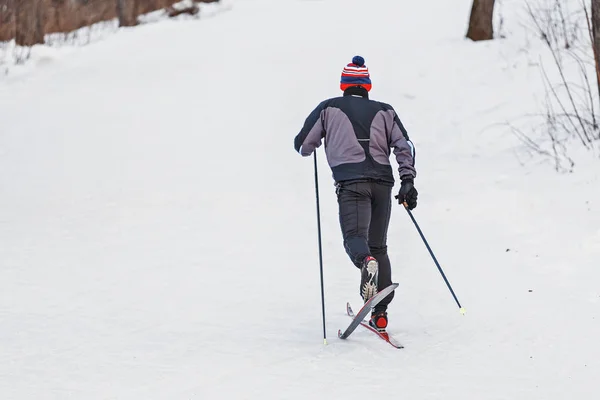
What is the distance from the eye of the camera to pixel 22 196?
10797mm

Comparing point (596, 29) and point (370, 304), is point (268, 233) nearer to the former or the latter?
point (370, 304)

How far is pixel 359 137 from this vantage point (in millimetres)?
5738

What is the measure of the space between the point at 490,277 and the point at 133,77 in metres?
11.2

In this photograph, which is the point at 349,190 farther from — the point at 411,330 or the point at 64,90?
the point at 64,90

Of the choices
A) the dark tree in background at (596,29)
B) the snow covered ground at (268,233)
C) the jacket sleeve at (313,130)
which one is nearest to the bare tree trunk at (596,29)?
the dark tree in background at (596,29)

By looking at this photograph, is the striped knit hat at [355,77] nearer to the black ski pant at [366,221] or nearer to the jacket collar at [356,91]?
the jacket collar at [356,91]

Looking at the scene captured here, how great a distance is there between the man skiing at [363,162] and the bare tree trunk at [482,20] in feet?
33.2

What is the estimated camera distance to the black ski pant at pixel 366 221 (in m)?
5.67

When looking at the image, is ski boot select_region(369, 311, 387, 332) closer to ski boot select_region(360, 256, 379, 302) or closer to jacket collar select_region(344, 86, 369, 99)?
ski boot select_region(360, 256, 379, 302)

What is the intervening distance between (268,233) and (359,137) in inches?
145

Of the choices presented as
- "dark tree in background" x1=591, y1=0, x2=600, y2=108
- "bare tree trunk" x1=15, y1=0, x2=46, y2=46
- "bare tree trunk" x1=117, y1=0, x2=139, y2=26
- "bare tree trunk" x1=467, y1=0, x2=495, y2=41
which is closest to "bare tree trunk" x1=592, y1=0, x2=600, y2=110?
"dark tree in background" x1=591, y1=0, x2=600, y2=108

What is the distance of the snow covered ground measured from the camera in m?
5.18

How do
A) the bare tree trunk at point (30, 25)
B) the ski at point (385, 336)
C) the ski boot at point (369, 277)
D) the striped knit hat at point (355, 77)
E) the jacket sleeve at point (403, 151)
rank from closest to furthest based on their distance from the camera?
the ski boot at point (369, 277), the ski at point (385, 336), the jacket sleeve at point (403, 151), the striped knit hat at point (355, 77), the bare tree trunk at point (30, 25)

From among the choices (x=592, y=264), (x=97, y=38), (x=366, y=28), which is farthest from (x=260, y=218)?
(x=97, y=38)
